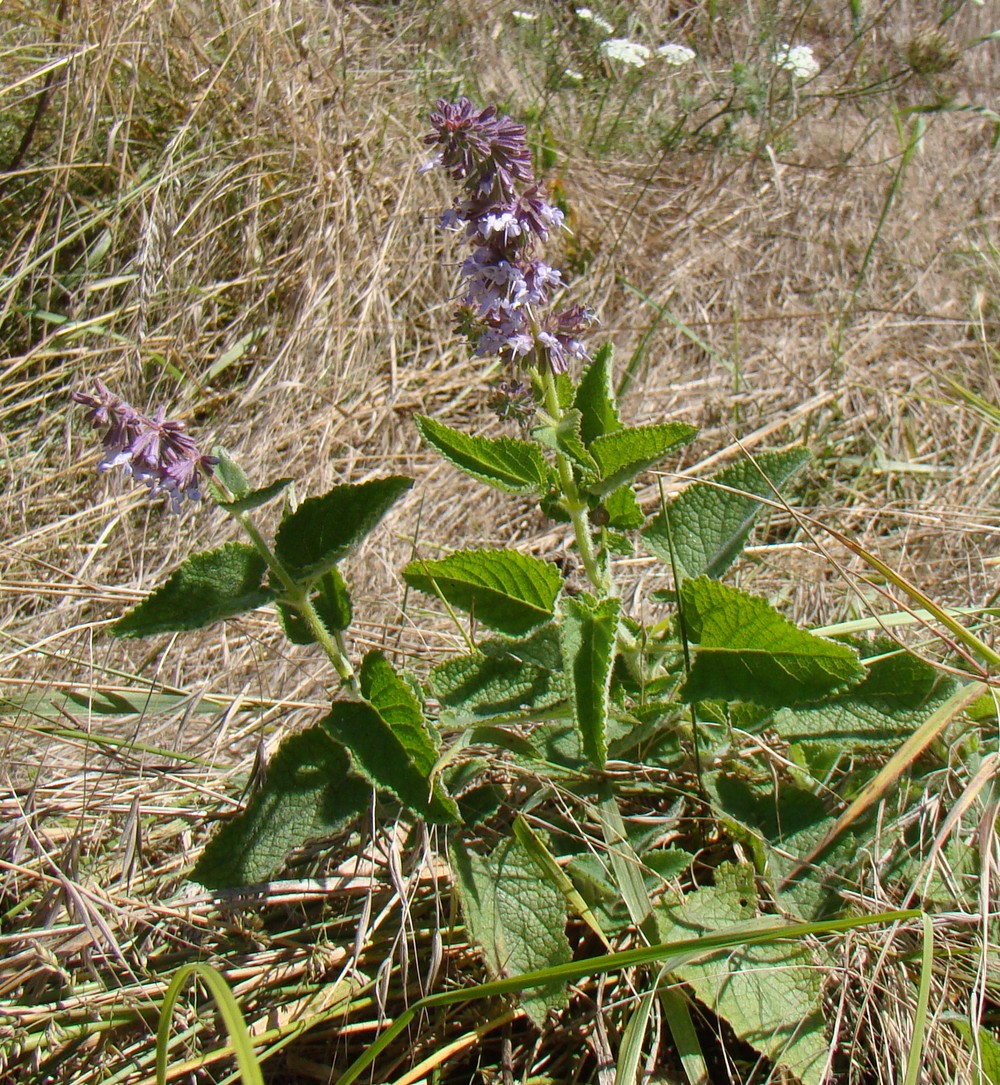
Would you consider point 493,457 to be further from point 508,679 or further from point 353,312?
point 353,312

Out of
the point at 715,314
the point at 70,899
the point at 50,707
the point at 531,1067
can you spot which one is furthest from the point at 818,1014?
the point at 715,314

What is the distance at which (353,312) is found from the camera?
2.85m

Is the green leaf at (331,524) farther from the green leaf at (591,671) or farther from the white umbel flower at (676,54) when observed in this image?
the white umbel flower at (676,54)

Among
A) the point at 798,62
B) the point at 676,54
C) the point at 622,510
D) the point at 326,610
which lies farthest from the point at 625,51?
the point at 326,610

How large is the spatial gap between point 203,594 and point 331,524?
20 centimetres

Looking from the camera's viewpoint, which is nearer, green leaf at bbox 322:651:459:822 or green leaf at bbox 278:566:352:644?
green leaf at bbox 322:651:459:822

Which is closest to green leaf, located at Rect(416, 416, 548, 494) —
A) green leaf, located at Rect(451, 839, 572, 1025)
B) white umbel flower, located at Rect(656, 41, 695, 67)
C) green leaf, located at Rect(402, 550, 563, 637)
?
green leaf, located at Rect(402, 550, 563, 637)

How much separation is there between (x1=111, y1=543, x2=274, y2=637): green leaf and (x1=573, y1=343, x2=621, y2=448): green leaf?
548 mm

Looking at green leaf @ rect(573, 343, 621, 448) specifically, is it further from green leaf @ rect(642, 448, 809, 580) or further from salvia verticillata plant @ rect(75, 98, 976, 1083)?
green leaf @ rect(642, 448, 809, 580)

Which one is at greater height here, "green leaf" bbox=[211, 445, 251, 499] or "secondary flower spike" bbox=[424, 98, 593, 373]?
"secondary flower spike" bbox=[424, 98, 593, 373]

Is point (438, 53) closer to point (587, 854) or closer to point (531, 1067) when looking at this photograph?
point (587, 854)

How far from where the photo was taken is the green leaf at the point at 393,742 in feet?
4.23

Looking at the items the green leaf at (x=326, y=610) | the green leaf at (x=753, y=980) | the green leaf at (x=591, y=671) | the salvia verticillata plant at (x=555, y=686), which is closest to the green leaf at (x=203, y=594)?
the salvia verticillata plant at (x=555, y=686)

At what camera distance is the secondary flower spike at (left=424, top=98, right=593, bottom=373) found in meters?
1.25
